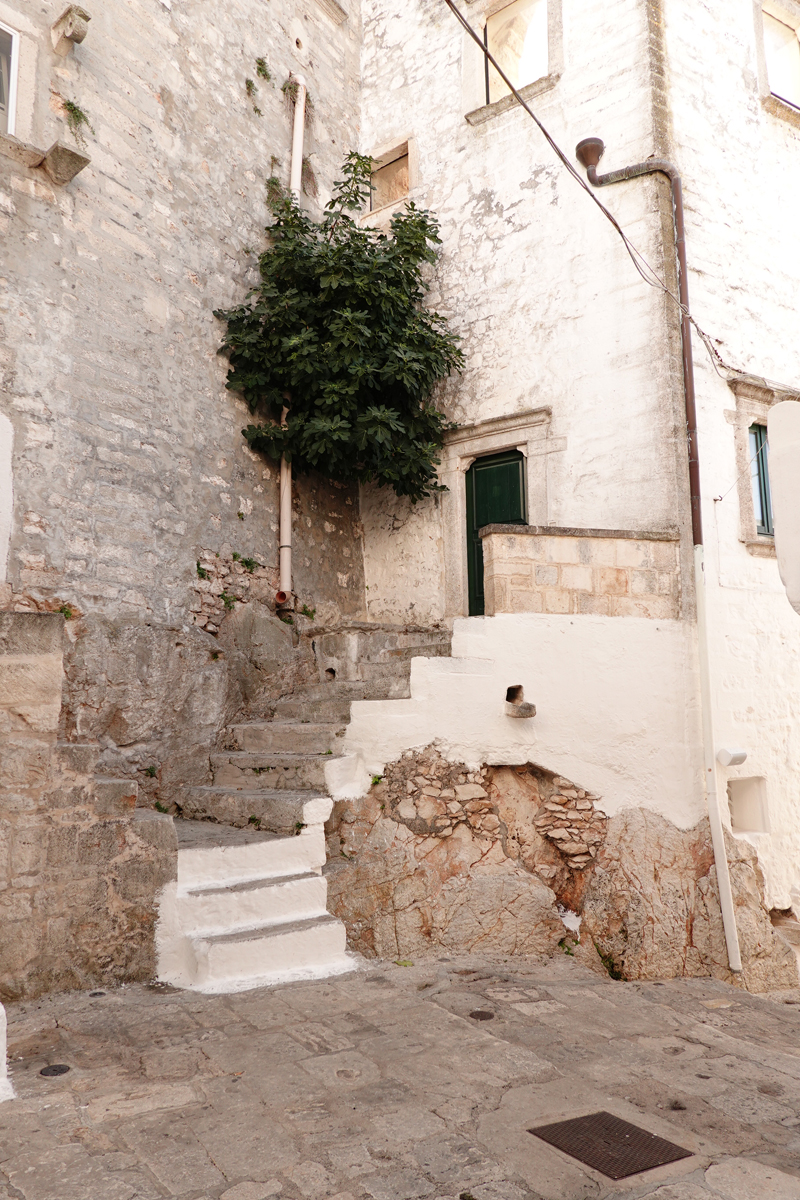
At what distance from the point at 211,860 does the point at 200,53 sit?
6.98m

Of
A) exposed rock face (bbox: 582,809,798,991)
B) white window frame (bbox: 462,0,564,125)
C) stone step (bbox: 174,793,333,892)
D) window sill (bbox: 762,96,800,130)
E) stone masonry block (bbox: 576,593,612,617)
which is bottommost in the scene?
exposed rock face (bbox: 582,809,798,991)

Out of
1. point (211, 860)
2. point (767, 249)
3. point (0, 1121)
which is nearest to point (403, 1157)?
point (0, 1121)

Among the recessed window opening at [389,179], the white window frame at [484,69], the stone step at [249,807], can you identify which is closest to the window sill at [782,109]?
the white window frame at [484,69]

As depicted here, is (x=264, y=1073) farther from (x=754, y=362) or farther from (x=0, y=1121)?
(x=754, y=362)

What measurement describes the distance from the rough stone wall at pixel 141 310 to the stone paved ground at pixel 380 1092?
3.34m

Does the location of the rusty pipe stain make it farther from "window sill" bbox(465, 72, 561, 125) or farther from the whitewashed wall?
"window sill" bbox(465, 72, 561, 125)

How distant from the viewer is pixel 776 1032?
456cm

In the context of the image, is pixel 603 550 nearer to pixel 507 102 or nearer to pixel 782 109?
pixel 507 102

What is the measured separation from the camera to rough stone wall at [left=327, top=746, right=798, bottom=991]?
5.15 m

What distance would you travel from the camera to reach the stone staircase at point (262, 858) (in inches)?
169

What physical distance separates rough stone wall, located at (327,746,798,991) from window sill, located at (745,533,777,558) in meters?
2.38

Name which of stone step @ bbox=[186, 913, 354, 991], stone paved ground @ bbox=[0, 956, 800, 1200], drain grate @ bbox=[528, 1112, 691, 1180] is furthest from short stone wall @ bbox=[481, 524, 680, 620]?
drain grate @ bbox=[528, 1112, 691, 1180]

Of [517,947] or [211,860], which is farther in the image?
[517,947]

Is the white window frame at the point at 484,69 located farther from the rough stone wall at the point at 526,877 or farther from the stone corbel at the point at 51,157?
the rough stone wall at the point at 526,877
